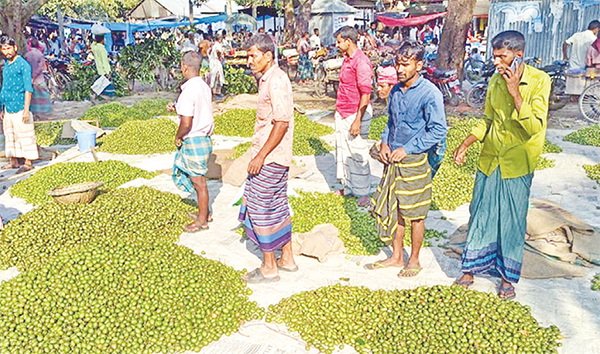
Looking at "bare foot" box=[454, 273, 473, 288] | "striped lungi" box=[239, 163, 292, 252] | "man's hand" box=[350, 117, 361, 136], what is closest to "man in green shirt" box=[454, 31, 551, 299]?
"bare foot" box=[454, 273, 473, 288]

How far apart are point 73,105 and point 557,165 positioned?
12.5 metres

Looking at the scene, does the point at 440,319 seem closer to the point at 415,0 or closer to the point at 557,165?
the point at 557,165

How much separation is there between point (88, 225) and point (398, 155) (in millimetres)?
3149

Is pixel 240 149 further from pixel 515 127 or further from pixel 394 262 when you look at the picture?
pixel 515 127

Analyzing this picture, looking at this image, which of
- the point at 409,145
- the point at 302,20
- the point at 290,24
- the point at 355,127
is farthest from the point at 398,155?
the point at 290,24

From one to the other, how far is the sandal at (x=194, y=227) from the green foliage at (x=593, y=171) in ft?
16.9

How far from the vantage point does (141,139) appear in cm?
947

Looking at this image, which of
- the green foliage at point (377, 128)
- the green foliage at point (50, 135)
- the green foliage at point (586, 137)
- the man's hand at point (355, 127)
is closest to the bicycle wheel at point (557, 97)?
the green foliage at point (586, 137)

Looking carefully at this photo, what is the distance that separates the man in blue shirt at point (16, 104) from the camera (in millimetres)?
7402

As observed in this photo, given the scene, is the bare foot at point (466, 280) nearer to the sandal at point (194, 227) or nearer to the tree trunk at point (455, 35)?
the sandal at point (194, 227)

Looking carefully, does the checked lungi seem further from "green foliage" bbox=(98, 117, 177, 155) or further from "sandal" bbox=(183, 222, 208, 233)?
"green foliage" bbox=(98, 117, 177, 155)

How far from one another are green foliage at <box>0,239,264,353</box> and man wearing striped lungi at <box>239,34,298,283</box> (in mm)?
526

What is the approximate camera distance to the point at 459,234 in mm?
5395

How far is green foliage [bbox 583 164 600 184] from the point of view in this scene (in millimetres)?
7285
